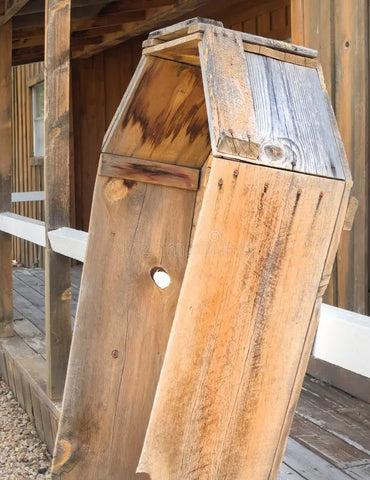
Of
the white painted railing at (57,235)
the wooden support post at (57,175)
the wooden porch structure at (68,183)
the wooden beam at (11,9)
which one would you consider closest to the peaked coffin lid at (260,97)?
the white painted railing at (57,235)

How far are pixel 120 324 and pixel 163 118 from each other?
67cm

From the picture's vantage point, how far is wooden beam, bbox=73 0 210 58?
19.0 ft

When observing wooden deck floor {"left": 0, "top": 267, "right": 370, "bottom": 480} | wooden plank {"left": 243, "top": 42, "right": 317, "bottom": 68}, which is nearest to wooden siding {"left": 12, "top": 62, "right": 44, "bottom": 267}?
wooden deck floor {"left": 0, "top": 267, "right": 370, "bottom": 480}

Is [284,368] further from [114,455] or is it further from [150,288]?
[114,455]

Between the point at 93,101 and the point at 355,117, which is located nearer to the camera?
Result: the point at 355,117

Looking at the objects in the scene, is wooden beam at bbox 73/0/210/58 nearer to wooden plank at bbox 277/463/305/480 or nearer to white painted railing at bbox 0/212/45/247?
white painted railing at bbox 0/212/45/247

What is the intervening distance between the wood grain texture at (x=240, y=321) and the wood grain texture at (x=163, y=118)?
0.70 meters

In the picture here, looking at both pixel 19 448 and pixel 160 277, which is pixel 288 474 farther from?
pixel 19 448

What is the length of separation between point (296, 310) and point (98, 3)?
16.4ft

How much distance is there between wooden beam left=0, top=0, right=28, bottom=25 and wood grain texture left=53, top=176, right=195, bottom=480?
9.04 ft

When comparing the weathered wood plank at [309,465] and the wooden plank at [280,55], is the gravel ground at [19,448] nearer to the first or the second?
the weathered wood plank at [309,465]

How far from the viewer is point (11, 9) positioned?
4.71m

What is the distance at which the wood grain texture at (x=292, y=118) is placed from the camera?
1250 mm

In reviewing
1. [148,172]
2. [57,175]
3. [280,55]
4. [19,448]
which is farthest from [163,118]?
[19,448]
